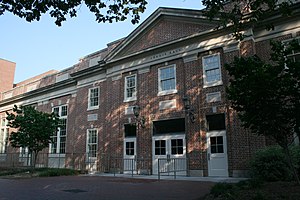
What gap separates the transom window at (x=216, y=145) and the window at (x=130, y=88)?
5.97m

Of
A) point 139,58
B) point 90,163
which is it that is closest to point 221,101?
point 139,58

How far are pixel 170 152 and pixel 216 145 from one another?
265 centimetres

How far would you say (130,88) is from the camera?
17906mm

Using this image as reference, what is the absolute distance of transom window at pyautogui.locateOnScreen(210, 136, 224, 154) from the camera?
13.6m

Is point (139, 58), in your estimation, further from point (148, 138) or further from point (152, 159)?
point (152, 159)

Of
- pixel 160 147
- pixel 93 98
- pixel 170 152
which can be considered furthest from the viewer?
Result: pixel 93 98

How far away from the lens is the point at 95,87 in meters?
20.6

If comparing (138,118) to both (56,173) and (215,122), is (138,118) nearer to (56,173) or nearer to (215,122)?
(215,122)

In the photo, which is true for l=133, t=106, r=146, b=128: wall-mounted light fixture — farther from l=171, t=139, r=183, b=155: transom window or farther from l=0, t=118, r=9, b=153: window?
l=0, t=118, r=9, b=153: window

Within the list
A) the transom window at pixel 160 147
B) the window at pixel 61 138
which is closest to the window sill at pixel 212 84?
the transom window at pixel 160 147

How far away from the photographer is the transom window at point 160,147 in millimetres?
15473

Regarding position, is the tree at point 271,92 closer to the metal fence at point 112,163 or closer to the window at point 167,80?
the metal fence at point 112,163

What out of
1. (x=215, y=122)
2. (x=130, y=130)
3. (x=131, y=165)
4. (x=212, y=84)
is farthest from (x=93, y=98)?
(x=215, y=122)

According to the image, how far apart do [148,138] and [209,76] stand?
493 cm
